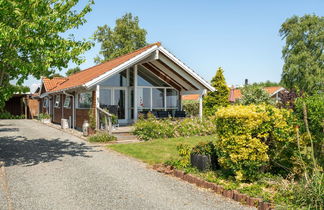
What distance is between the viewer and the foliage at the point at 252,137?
616cm

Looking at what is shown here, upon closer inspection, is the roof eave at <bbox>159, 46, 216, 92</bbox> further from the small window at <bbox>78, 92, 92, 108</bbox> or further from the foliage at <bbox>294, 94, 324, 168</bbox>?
the foliage at <bbox>294, 94, 324, 168</bbox>

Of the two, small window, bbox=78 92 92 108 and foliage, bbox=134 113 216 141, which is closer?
foliage, bbox=134 113 216 141

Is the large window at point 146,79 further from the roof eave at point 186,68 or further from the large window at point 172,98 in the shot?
the roof eave at point 186,68

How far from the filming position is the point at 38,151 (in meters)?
11.1

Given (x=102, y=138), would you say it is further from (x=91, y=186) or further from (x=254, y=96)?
(x=254, y=96)

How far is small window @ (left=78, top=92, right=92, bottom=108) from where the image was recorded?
17688mm

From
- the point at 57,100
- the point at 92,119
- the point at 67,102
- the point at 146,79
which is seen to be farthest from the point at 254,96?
the point at 57,100

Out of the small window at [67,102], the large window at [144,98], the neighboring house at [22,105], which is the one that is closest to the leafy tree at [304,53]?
the large window at [144,98]

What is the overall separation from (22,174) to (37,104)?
30159 millimetres

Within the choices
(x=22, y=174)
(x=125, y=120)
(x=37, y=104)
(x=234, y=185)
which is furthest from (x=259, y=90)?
(x=37, y=104)

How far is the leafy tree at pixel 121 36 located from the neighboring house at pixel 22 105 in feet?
46.8

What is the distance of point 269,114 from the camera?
636 centimetres

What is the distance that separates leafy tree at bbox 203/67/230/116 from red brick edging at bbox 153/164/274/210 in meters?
23.4

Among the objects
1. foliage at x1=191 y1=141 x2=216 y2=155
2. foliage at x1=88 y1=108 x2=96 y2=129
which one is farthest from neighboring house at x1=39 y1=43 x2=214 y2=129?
foliage at x1=191 y1=141 x2=216 y2=155
